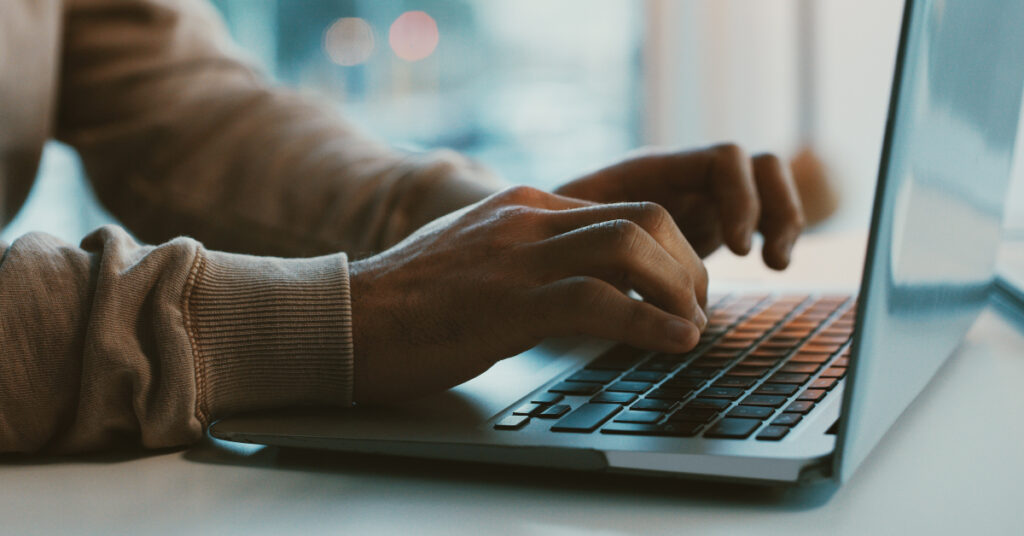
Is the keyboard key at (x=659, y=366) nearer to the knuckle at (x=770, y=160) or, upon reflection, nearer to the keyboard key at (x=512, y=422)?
the keyboard key at (x=512, y=422)

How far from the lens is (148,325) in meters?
0.45

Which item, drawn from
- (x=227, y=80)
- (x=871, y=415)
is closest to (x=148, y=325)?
(x=871, y=415)

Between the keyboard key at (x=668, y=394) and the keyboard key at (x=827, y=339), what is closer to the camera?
the keyboard key at (x=668, y=394)

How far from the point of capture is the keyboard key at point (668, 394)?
1.48 ft

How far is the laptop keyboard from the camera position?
404 millimetres

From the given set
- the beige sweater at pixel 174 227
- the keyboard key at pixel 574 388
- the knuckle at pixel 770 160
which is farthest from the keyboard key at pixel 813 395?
the knuckle at pixel 770 160

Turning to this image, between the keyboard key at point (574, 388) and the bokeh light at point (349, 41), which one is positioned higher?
the bokeh light at point (349, 41)

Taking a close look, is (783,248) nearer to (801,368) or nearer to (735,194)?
(735,194)

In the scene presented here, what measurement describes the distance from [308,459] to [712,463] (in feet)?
0.63

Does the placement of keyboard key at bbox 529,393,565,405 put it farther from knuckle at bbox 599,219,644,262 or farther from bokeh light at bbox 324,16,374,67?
bokeh light at bbox 324,16,374,67

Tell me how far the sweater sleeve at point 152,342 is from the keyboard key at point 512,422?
9 centimetres

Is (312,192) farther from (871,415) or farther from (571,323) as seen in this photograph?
(871,415)

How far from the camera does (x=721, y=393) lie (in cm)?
46

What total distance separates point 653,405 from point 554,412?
48 mm
